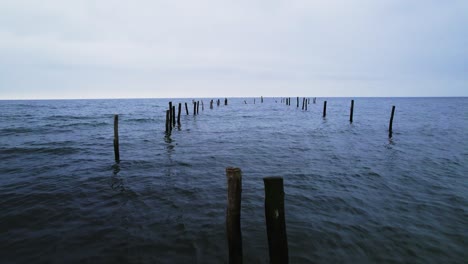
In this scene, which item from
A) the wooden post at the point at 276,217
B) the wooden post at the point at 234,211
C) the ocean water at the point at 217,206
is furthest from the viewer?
the ocean water at the point at 217,206

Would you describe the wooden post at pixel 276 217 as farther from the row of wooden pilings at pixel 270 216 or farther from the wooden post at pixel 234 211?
the wooden post at pixel 234 211

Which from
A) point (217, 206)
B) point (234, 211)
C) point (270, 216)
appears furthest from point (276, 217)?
point (217, 206)

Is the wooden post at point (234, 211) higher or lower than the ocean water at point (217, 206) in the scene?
higher

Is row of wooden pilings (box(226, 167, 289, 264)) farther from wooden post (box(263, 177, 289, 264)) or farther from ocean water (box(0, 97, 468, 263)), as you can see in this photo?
ocean water (box(0, 97, 468, 263))

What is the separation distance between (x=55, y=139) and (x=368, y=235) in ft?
67.8

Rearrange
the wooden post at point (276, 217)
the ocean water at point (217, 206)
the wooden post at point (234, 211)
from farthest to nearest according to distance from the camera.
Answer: the ocean water at point (217, 206) → the wooden post at point (234, 211) → the wooden post at point (276, 217)

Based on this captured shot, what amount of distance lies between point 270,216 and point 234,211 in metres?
0.60

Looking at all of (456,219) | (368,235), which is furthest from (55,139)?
(456,219)

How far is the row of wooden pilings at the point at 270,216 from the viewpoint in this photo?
11.9ft

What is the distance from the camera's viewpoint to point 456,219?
6.13 metres

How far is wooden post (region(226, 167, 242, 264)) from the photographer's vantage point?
3.81m

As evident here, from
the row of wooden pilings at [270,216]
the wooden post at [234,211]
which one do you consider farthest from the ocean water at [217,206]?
the row of wooden pilings at [270,216]

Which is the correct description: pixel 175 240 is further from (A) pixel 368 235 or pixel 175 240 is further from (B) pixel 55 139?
(B) pixel 55 139

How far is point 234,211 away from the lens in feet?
12.9
